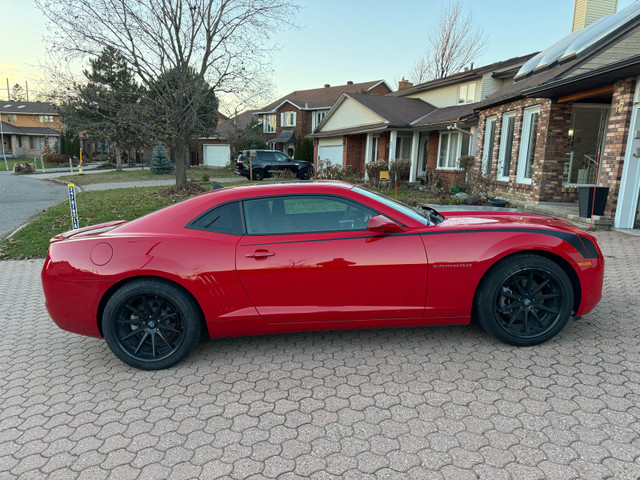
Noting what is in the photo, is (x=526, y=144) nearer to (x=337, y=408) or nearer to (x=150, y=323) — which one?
(x=337, y=408)

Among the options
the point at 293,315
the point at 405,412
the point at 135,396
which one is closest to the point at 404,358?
the point at 405,412

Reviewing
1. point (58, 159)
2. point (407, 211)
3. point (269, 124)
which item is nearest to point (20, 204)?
point (407, 211)

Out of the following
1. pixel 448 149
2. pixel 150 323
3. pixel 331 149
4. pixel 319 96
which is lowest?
pixel 150 323

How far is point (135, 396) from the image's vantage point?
120 inches

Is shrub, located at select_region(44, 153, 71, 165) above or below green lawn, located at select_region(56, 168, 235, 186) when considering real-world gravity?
above

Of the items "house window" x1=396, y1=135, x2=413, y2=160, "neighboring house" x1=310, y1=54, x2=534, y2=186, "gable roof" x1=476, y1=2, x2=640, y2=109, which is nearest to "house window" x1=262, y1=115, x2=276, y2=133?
"neighboring house" x1=310, y1=54, x2=534, y2=186

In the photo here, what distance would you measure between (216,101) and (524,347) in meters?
18.4

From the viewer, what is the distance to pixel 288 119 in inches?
1699

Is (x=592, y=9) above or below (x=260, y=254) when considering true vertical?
above

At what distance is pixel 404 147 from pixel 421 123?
3687mm

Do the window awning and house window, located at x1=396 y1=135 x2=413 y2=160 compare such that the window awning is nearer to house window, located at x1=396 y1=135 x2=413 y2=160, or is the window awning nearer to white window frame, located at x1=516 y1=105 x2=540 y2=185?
house window, located at x1=396 y1=135 x2=413 y2=160

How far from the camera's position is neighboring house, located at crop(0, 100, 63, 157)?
5678 cm

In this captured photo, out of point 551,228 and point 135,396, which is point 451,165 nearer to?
point 551,228

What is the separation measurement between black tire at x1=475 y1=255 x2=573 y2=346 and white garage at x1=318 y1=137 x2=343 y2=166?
23363 millimetres
